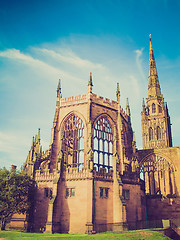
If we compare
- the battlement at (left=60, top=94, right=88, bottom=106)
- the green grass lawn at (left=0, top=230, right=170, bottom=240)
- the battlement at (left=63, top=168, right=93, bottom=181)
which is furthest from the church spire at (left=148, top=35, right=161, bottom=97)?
the green grass lawn at (left=0, top=230, right=170, bottom=240)

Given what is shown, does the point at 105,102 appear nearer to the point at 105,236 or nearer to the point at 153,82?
the point at 105,236

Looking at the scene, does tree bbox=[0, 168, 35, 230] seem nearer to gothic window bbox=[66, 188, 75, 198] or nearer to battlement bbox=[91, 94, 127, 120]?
gothic window bbox=[66, 188, 75, 198]

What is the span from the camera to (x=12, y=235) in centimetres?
2762

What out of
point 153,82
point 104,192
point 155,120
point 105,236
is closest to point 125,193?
point 104,192

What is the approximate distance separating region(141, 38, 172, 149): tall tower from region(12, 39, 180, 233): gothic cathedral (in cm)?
2730

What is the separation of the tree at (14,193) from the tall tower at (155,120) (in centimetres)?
4448

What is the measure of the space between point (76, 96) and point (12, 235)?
21932 mm

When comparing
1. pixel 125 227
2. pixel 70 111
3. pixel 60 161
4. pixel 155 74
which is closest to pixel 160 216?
pixel 125 227

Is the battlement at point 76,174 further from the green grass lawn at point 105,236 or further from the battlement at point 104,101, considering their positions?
the battlement at point 104,101

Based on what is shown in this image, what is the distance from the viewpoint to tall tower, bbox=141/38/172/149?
71.3 m

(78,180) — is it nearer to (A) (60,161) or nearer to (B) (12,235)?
(A) (60,161)

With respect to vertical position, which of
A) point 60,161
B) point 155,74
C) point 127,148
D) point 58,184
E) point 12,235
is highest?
point 155,74

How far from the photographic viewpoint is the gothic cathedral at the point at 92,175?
3203 cm

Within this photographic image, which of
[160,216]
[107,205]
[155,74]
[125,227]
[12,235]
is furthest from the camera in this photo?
[155,74]
